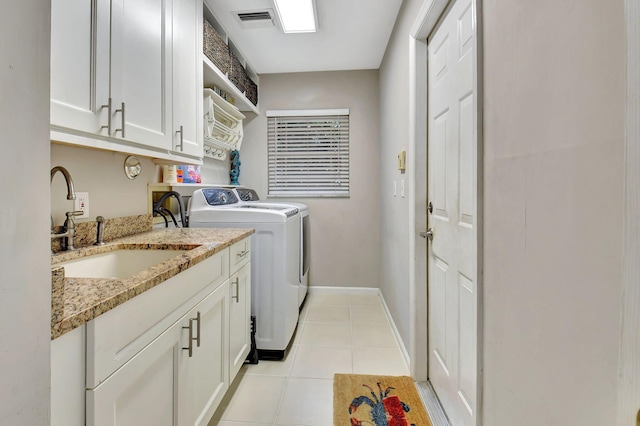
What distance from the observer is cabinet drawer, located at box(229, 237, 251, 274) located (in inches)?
→ 63.4

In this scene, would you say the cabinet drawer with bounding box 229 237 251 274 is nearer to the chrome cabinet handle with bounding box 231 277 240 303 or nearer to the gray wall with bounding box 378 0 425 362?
the chrome cabinet handle with bounding box 231 277 240 303

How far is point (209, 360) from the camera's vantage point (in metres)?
1.33

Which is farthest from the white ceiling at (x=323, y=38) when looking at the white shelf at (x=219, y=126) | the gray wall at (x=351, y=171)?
the white shelf at (x=219, y=126)

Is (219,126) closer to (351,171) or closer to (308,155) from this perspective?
(308,155)

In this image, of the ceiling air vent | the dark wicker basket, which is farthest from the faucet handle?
the dark wicker basket

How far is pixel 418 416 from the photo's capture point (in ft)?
5.00

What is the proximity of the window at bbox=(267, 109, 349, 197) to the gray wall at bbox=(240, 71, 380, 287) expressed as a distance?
79 mm

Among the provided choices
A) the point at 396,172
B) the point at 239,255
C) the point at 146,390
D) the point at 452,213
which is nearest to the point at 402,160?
the point at 396,172

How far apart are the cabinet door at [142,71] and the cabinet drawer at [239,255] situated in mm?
612
